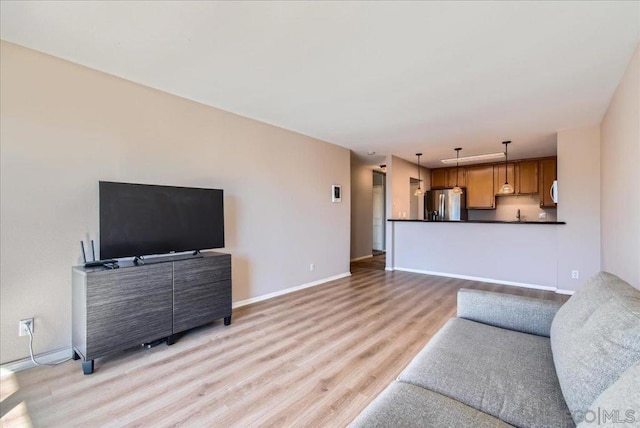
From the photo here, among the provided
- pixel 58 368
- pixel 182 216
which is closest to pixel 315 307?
pixel 182 216

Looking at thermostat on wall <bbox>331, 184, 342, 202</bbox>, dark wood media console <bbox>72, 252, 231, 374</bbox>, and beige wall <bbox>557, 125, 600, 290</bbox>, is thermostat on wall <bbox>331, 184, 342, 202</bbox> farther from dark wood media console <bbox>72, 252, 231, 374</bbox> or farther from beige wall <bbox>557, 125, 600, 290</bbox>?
beige wall <bbox>557, 125, 600, 290</bbox>

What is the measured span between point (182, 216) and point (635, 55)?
161 inches

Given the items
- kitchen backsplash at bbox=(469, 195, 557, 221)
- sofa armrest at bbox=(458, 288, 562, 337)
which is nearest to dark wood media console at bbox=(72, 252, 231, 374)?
sofa armrest at bbox=(458, 288, 562, 337)

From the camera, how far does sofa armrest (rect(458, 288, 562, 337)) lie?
5.98 ft

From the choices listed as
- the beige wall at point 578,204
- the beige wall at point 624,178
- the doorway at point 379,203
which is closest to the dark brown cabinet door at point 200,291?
the beige wall at point 624,178

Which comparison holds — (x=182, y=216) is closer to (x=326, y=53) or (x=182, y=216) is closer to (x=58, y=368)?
(x=58, y=368)

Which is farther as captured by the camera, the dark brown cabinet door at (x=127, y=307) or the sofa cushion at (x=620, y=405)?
the dark brown cabinet door at (x=127, y=307)

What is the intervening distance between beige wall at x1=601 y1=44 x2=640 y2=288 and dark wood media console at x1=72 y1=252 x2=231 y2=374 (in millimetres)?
3685

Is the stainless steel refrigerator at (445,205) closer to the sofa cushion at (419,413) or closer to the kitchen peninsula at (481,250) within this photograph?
the kitchen peninsula at (481,250)

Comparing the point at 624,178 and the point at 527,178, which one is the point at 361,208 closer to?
the point at 527,178

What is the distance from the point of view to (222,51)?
232 centimetres

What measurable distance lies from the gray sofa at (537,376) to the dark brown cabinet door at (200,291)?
2183mm

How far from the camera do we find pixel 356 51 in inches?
91.2

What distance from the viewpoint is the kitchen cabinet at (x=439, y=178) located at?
7.79 m
